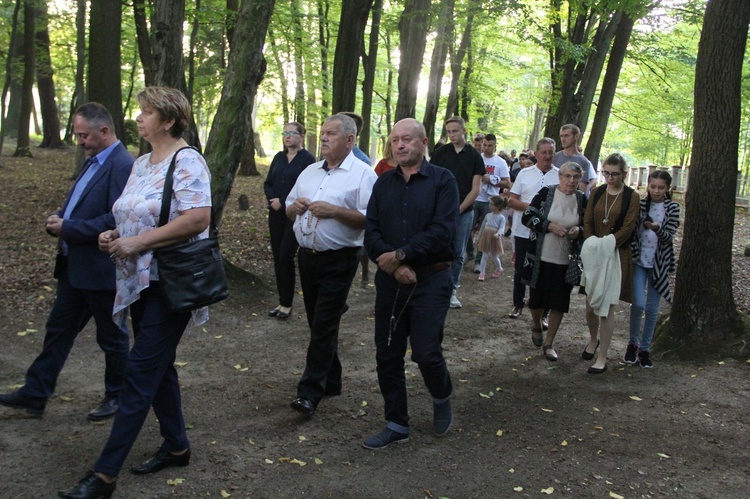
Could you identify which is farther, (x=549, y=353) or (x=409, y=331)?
(x=549, y=353)

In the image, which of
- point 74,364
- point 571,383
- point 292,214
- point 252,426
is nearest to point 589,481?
point 571,383

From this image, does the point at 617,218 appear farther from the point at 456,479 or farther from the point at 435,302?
the point at 456,479

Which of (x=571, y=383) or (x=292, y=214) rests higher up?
(x=292, y=214)

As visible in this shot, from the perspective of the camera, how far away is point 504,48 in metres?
28.1

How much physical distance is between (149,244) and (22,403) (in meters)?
2.04

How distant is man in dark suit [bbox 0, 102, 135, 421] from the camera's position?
432 cm

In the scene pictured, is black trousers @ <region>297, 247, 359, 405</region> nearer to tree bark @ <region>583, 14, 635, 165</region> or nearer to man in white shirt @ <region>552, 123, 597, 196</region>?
man in white shirt @ <region>552, 123, 597, 196</region>

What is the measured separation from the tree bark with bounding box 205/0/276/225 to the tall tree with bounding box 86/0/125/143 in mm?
4076

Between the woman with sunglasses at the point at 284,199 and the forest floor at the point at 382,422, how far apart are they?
34 centimetres

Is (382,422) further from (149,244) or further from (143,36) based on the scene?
(143,36)

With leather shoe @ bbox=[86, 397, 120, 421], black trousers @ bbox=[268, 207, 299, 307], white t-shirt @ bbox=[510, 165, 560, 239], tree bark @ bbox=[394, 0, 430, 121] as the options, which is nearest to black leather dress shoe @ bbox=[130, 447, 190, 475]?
leather shoe @ bbox=[86, 397, 120, 421]

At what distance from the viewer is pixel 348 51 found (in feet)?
38.2

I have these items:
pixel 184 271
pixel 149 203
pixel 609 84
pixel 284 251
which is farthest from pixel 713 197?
pixel 609 84

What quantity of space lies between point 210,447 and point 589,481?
2484 mm
